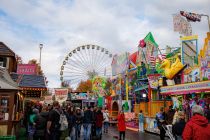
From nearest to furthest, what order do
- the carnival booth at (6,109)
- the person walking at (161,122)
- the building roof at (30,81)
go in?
the person walking at (161,122) → the carnival booth at (6,109) → the building roof at (30,81)

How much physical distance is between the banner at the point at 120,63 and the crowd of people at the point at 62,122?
13819mm

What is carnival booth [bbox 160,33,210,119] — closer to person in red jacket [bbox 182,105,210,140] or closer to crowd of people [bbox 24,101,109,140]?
crowd of people [bbox 24,101,109,140]

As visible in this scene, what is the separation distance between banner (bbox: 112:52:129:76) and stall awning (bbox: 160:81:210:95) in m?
11.3

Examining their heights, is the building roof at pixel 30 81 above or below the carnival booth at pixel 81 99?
above

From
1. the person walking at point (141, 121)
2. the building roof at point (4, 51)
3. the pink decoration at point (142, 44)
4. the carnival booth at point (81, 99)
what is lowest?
the person walking at point (141, 121)

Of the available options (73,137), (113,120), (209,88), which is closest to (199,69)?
(209,88)

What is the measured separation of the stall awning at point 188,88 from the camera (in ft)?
46.2

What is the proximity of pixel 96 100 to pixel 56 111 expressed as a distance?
31.0 meters

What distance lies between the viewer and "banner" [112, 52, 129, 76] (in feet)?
93.9

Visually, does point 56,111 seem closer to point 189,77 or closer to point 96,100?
point 189,77

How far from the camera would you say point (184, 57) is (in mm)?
20531

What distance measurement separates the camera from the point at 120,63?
30094mm

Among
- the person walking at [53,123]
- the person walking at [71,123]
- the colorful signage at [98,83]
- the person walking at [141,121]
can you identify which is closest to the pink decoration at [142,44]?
the person walking at [141,121]

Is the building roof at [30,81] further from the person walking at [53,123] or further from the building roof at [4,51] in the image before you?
the person walking at [53,123]
